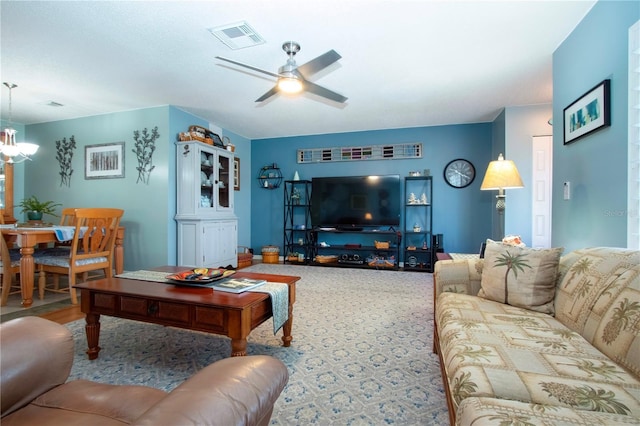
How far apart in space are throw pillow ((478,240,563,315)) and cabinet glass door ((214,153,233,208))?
4.03 m

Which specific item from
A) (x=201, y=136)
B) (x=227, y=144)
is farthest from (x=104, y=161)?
(x=227, y=144)

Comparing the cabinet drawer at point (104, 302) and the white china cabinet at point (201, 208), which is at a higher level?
the white china cabinet at point (201, 208)

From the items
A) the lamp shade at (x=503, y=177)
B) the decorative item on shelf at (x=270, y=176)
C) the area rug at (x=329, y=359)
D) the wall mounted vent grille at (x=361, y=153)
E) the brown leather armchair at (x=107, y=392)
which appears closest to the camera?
the brown leather armchair at (x=107, y=392)

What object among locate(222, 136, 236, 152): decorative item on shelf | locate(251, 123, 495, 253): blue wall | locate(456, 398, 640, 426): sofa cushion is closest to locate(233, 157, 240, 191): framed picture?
locate(222, 136, 236, 152): decorative item on shelf

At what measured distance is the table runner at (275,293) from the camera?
1833 mm

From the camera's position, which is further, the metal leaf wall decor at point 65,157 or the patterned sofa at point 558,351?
the metal leaf wall decor at point 65,157

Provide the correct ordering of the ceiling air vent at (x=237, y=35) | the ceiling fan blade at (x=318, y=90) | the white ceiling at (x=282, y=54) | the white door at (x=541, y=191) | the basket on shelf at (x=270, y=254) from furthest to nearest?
the basket on shelf at (x=270, y=254), the white door at (x=541, y=191), the ceiling fan blade at (x=318, y=90), the ceiling air vent at (x=237, y=35), the white ceiling at (x=282, y=54)

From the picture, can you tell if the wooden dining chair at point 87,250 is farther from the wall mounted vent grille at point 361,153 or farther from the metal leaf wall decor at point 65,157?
the wall mounted vent grille at point 361,153

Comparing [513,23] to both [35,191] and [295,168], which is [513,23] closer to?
[295,168]

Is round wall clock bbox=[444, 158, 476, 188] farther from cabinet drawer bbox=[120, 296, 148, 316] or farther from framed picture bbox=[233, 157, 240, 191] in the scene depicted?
cabinet drawer bbox=[120, 296, 148, 316]

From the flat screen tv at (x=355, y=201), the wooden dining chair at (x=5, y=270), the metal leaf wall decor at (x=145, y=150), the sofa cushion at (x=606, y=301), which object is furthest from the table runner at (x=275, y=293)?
the flat screen tv at (x=355, y=201)

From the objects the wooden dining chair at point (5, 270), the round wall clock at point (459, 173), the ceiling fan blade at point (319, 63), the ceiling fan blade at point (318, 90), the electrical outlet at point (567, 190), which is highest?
the ceiling fan blade at point (319, 63)

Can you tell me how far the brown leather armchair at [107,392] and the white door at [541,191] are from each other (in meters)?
4.33

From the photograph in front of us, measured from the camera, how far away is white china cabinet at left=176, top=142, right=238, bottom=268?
4.23m
